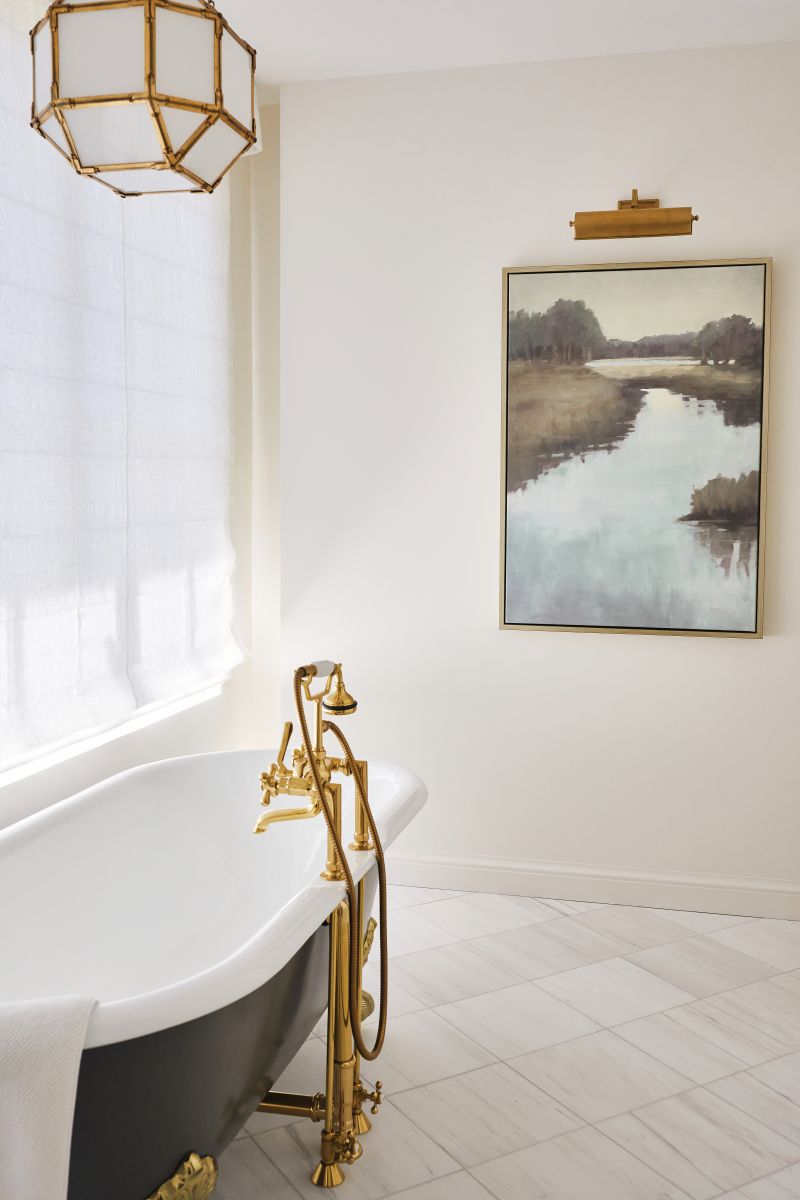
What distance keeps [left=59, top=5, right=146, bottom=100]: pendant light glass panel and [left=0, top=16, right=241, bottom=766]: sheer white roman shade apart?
1061 millimetres

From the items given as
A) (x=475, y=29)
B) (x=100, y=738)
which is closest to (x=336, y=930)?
(x=100, y=738)

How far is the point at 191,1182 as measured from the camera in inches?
63.8

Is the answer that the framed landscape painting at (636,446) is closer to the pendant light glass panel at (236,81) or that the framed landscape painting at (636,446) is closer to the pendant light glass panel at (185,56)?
the pendant light glass panel at (236,81)

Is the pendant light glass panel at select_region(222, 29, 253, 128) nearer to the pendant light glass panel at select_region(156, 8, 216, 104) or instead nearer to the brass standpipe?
the pendant light glass panel at select_region(156, 8, 216, 104)

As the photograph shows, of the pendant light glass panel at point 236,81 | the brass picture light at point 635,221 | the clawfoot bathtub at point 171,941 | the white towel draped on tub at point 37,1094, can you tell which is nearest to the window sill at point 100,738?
the clawfoot bathtub at point 171,941

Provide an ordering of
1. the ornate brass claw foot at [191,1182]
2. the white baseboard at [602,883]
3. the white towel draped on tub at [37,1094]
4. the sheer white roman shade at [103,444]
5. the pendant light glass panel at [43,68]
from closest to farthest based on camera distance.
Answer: the white towel draped on tub at [37,1094]
the pendant light glass panel at [43,68]
the ornate brass claw foot at [191,1182]
the sheer white roman shade at [103,444]
the white baseboard at [602,883]

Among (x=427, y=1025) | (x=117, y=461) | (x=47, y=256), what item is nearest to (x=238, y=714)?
(x=117, y=461)

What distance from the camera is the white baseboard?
3324 millimetres

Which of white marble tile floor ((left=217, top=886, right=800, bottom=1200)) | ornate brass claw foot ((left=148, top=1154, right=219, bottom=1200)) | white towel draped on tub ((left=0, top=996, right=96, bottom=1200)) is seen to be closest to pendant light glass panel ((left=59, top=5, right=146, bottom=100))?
white towel draped on tub ((left=0, top=996, right=96, bottom=1200))

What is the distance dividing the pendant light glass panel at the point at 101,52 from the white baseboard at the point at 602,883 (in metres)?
2.67

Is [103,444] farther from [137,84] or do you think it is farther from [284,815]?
[137,84]

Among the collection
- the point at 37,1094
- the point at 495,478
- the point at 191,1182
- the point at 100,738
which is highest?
the point at 495,478

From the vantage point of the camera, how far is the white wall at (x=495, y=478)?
320 centimetres

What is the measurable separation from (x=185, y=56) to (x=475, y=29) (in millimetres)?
1890
